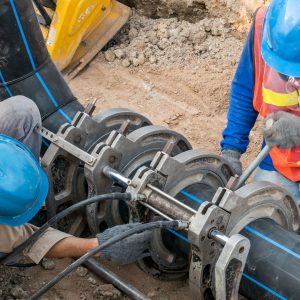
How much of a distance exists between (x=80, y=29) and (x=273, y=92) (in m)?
2.75

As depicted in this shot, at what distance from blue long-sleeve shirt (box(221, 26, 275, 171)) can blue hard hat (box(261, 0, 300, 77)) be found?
0.45 m

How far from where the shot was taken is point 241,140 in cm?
436

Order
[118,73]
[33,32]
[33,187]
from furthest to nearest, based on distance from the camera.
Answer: [118,73] < [33,32] < [33,187]

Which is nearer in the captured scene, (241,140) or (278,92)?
(278,92)

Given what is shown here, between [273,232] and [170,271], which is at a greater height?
[273,232]

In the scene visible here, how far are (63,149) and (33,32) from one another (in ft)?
3.06

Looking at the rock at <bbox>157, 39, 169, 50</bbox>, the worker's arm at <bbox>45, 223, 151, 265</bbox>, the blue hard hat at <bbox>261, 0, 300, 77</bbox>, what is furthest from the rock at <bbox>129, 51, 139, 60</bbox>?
the worker's arm at <bbox>45, 223, 151, 265</bbox>

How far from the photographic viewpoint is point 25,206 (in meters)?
3.18

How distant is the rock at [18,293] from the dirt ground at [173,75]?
90.8 inches

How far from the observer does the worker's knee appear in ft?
12.1

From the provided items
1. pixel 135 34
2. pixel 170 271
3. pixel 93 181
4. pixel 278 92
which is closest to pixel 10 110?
pixel 93 181

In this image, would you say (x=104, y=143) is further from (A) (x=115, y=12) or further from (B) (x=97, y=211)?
(A) (x=115, y=12)

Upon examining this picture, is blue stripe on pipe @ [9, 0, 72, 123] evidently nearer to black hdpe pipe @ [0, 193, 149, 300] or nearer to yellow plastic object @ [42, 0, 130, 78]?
black hdpe pipe @ [0, 193, 149, 300]

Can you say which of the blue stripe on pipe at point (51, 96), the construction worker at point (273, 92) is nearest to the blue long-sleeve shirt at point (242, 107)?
the construction worker at point (273, 92)
